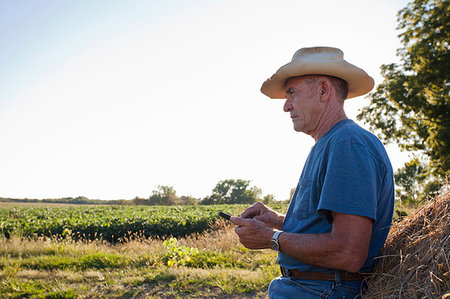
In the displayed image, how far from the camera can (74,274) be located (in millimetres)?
7070

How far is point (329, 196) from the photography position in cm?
183

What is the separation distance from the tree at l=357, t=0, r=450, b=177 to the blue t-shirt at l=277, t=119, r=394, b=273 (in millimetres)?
15032

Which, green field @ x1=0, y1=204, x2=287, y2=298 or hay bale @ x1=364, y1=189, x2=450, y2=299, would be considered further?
green field @ x1=0, y1=204, x2=287, y2=298

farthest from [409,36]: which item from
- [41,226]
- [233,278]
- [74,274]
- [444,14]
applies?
[41,226]

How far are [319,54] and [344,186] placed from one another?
109cm

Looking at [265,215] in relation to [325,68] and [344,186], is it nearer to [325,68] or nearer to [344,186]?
[344,186]

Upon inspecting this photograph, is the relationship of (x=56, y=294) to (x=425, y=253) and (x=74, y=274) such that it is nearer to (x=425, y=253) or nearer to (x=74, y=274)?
(x=74, y=274)

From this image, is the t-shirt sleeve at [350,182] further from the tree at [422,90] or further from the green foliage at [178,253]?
the tree at [422,90]

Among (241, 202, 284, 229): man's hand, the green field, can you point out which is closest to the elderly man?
(241, 202, 284, 229): man's hand

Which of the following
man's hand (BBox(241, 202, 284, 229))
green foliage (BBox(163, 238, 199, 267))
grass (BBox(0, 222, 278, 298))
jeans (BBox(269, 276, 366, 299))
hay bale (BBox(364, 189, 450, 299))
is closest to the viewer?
hay bale (BBox(364, 189, 450, 299))

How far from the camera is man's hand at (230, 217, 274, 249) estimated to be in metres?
2.15

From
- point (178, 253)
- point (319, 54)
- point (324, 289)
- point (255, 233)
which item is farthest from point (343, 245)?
point (178, 253)

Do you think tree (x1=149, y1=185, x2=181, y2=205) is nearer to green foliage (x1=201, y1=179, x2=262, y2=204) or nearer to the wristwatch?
green foliage (x1=201, y1=179, x2=262, y2=204)

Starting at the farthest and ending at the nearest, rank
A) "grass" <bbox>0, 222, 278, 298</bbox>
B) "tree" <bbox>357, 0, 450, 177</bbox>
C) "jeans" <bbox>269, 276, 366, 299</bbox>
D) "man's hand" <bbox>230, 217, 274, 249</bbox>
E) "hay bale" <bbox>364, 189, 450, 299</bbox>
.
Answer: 1. "tree" <bbox>357, 0, 450, 177</bbox>
2. "grass" <bbox>0, 222, 278, 298</bbox>
3. "man's hand" <bbox>230, 217, 274, 249</bbox>
4. "jeans" <bbox>269, 276, 366, 299</bbox>
5. "hay bale" <bbox>364, 189, 450, 299</bbox>
